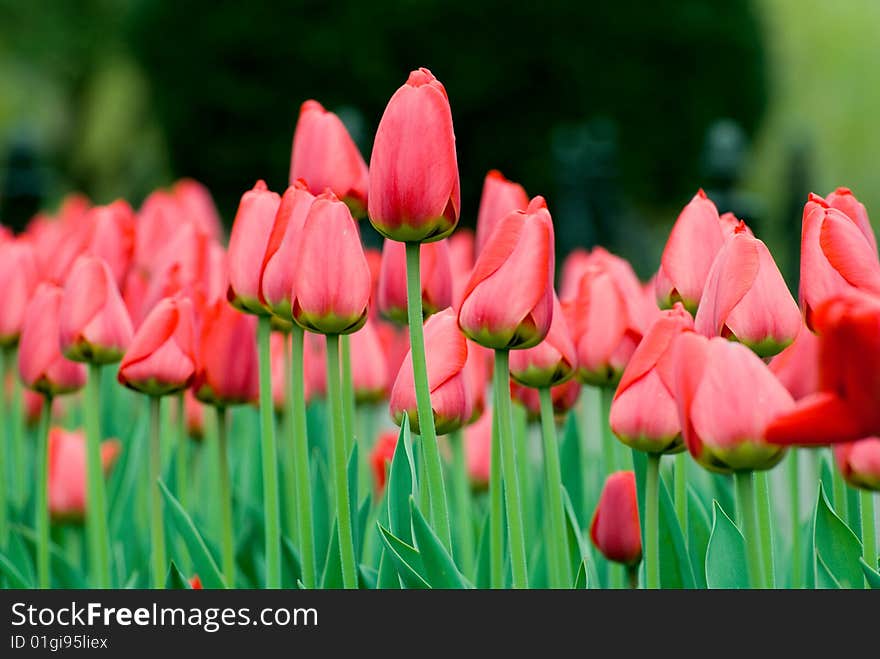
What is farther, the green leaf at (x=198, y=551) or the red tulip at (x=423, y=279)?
the red tulip at (x=423, y=279)

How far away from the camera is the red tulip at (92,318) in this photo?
1.49 m

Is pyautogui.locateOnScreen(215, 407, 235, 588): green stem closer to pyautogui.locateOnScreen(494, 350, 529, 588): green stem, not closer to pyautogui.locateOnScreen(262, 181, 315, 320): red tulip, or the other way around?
pyautogui.locateOnScreen(262, 181, 315, 320): red tulip

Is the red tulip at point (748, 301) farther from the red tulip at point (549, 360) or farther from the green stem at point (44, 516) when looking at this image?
the green stem at point (44, 516)

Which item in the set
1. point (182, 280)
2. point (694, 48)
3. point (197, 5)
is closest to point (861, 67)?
point (694, 48)

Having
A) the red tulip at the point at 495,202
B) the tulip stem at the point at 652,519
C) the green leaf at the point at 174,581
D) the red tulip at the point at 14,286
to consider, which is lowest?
the tulip stem at the point at 652,519

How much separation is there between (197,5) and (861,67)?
482 inches

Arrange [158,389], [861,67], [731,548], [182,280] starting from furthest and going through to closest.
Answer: [861,67] → [182,280] → [158,389] → [731,548]

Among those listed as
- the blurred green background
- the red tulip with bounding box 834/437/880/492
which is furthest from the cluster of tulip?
the blurred green background

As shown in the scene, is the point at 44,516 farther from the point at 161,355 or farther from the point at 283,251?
the point at 283,251

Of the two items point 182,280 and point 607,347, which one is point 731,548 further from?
point 182,280

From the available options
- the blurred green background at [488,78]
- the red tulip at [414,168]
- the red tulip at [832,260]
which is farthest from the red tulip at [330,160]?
the blurred green background at [488,78]

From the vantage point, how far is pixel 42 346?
161 centimetres

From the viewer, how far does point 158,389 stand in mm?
1449
